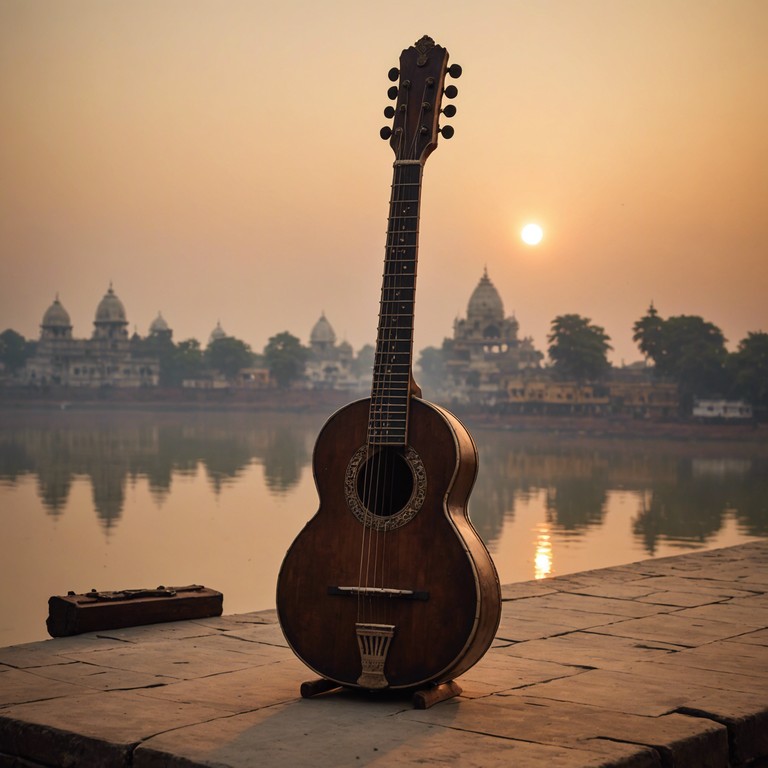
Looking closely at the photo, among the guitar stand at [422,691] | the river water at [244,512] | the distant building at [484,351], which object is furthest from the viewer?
the distant building at [484,351]

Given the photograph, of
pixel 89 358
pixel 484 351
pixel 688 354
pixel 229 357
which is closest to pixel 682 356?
pixel 688 354

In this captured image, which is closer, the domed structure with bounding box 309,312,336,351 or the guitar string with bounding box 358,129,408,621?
the guitar string with bounding box 358,129,408,621

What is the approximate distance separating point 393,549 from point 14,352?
103 m

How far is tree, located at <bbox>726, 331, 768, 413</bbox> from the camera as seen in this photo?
196 ft

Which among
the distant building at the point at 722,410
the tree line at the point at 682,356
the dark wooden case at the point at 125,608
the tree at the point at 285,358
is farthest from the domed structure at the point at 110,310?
the dark wooden case at the point at 125,608

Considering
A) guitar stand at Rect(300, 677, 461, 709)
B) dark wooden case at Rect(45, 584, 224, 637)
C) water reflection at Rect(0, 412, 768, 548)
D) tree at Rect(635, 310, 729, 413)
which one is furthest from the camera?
tree at Rect(635, 310, 729, 413)

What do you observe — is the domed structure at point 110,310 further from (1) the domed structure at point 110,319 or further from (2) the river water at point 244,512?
(2) the river water at point 244,512

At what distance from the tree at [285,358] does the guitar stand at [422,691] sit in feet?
283

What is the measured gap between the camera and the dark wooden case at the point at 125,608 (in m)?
4.36

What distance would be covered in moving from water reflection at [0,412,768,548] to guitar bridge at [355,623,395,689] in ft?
30.4

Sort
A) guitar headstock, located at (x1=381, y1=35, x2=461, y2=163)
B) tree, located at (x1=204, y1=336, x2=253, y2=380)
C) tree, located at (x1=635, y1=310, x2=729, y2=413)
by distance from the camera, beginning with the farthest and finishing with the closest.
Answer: tree, located at (x1=204, y1=336, x2=253, y2=380)
tree, located at (x1=635, y1=310, x2=729, y2=413)
guitar headstock, located at (x1=381, y1=35, x2=461, y2=163)

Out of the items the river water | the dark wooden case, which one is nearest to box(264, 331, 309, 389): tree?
the river water

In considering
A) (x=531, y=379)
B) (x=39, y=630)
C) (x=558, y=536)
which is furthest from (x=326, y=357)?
(x=39, y=630)

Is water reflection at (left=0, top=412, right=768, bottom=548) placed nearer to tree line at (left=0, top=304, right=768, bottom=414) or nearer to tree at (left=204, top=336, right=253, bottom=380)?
tree line at (left=0, top=304, right=768, bottom=414)
